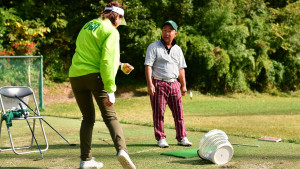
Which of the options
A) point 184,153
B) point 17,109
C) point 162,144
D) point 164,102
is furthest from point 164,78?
point 17,109

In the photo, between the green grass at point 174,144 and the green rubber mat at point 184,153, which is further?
the green rubber mat at point 184,153

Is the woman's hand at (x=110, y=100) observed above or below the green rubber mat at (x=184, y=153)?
above

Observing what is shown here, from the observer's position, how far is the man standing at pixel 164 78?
5.86 meters

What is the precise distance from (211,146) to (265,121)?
5864mm

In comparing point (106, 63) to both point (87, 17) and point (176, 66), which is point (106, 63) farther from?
point (87, 17)

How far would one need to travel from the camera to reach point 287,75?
20094mm

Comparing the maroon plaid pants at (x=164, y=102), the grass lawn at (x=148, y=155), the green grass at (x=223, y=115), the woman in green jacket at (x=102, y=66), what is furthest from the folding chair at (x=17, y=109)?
the green grass at (x=223, y=115)

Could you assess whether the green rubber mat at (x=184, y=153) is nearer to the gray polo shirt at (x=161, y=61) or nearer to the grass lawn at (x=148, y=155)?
the grass lawn at (x=148, y=155)

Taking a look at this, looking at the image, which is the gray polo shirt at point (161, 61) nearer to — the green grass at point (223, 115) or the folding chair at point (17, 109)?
the folding chair at point (17, 109)

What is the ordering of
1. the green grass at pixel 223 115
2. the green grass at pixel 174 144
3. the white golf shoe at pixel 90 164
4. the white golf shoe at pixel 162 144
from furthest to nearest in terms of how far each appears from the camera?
the green grass at pixel 223 115 < the white golf shoe at pixel 162 144 < the green grass at pixel 174 144 < the white golf shoe at pixel 90 164

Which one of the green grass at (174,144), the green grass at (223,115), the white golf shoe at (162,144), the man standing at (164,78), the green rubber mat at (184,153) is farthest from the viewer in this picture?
the green grass at (223,115)

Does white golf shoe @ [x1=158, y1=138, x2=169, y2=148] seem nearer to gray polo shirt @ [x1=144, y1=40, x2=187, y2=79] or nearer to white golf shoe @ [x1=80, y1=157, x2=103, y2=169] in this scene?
gray polo shirt @ [x1=144, y1=40, x2=187, y2=79]

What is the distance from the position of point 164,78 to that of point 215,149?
64.4 inches

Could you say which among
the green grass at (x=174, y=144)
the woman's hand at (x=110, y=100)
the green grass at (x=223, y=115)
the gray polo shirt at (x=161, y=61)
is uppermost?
the gray polo shirt at (x=161, y=61)
